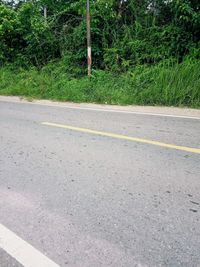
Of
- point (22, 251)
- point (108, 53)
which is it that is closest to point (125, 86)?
point (108, 53)

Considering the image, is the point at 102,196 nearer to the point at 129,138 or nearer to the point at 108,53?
the point at 129,138

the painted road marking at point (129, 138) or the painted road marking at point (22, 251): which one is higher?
the painted road marking at point (22, 251)

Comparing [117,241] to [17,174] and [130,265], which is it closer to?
[130,265]

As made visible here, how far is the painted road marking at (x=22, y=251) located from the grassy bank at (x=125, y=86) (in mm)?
6555

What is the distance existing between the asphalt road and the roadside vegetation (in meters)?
3.71

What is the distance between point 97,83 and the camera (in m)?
10.2

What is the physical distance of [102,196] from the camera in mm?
2824

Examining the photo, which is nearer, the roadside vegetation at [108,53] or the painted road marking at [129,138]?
the painted road marking at [129,138]

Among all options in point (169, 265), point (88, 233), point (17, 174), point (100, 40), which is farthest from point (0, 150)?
point (100, 40)

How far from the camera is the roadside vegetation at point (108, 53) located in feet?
28.5

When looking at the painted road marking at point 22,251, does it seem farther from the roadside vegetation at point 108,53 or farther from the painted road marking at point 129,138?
the roadside vegetation at point 108,53

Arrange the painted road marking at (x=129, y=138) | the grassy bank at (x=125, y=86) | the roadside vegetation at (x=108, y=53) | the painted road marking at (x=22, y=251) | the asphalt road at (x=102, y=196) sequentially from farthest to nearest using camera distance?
1. the roadside vegetation at (x=108, y=53)
2. the grassy bank at (x=125, y=86)
3. the painted road marking at (x=129, y=138)
4. the asphalt road at (x=102, y=196)
5. the painted road marking at (x=22, y=251)

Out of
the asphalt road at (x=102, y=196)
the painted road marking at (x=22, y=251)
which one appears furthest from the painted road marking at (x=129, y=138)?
the painted road marking at (x=22, y=251)

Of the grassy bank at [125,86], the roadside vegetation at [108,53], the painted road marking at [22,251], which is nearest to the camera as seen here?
the painted road marking at [22,251]
